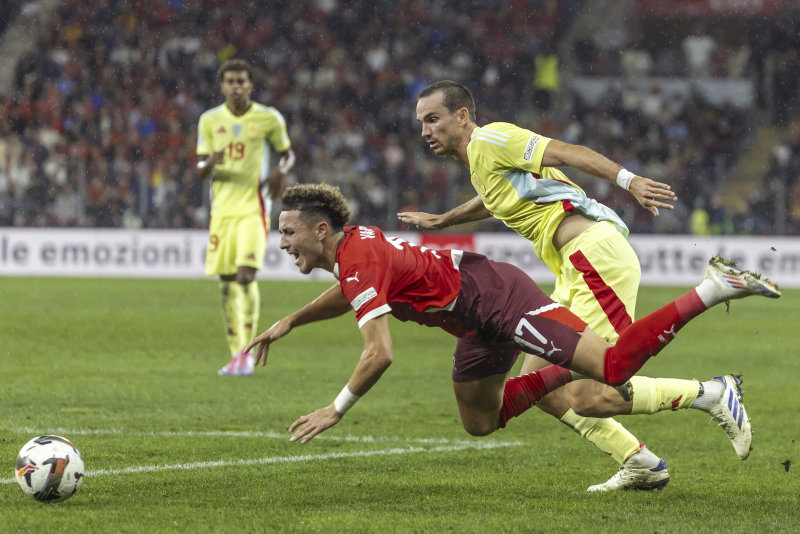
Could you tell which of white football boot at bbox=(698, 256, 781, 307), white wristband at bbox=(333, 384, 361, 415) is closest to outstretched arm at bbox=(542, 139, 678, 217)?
white football boot at bbox=(698, 256, 781, 307)

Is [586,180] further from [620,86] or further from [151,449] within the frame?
[151,449]

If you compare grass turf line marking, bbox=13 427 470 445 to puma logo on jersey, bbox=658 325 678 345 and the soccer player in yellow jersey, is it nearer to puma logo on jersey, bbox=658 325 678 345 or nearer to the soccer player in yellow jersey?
the soccer player in yellow jersey

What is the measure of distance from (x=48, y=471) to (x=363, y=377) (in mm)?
1593

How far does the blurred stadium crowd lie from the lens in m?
24.7

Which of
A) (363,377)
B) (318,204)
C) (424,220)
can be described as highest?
(318,204)

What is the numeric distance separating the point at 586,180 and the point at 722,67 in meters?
7.52

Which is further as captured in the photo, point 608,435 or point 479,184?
point 479,184

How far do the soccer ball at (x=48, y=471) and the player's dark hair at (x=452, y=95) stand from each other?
2.66 m

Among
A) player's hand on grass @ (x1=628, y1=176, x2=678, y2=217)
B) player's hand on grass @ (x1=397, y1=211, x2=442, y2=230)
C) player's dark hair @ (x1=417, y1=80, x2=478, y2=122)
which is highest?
player's dark hair @ (x1=417, y1=80, x2=478, y2=122)

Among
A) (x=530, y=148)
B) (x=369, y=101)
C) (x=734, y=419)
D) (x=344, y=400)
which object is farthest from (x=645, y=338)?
(x=369, y=101)

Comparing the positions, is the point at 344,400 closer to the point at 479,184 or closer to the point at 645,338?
the point at 645,338

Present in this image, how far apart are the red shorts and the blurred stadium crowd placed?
17758 mm

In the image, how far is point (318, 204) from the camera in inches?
232

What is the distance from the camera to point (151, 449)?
25.0ft
